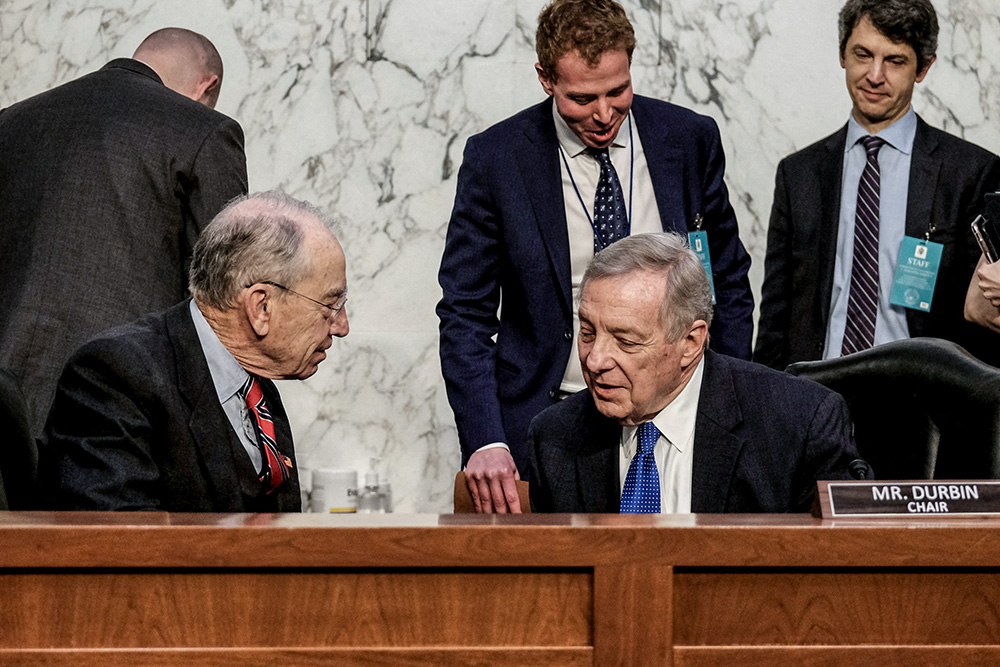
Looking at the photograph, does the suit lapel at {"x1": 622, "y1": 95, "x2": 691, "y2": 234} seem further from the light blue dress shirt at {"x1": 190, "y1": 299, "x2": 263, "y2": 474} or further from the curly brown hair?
the light blue dress shirt at {"x1": 190, "y1": 299, "x2": 263, "y2": 474}

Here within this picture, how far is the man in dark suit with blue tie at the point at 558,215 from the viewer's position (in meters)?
2.93

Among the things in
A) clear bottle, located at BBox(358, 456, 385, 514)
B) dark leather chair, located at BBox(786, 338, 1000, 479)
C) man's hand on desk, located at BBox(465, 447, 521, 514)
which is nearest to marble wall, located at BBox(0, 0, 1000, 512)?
clear bottle, located at BBox(358, 456, 385, 514)

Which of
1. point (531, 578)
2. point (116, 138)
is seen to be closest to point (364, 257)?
point (116, 138)

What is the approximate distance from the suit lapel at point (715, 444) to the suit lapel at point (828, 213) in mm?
1186

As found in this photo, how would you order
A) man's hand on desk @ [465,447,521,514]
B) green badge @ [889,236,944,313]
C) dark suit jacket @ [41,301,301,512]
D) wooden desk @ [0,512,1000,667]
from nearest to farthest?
wooden desk @ [0,512,1000,667] < dark suit jacket @ [41,301,301,512] < man's hand on desk @ [465,447,521,514] < green badge @ [889,236,944,313]

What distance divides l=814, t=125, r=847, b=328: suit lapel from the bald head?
→ 170 cm

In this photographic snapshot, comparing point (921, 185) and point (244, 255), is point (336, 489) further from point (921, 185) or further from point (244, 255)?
point (244, 255)

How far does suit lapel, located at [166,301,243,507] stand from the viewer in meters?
2.15

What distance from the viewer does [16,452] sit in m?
2.19

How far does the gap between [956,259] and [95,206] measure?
220 cm

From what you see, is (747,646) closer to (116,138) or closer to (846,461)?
(846,461)

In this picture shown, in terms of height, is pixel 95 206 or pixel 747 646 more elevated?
pixel 95 206

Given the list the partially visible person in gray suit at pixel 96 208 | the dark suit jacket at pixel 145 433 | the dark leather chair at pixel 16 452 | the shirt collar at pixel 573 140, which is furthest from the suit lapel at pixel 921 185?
the dark leather chair at pixel 16 452

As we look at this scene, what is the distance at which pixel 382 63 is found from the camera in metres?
4.55
